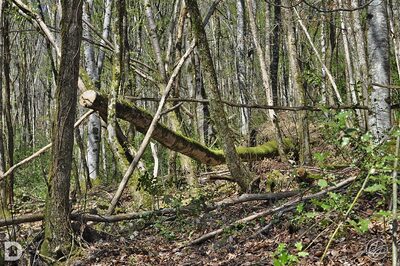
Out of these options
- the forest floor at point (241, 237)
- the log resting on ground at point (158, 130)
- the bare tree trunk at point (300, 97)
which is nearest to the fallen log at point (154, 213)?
the forest floor at point (241, 237)

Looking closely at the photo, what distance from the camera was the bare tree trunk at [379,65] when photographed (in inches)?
156

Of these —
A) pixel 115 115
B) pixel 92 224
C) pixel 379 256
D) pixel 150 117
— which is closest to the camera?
pixel 379 256

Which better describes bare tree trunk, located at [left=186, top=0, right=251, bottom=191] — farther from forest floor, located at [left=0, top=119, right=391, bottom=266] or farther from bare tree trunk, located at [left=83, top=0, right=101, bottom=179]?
bare tree trunk, located at [left=83, top=0, right=101, bottom=179]

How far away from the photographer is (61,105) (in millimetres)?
4805

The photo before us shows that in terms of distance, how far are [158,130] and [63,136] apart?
2475mm

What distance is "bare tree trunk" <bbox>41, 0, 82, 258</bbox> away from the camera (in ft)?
15.7

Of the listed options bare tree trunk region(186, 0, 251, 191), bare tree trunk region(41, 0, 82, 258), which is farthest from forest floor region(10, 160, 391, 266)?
bare tree trunk region(186, 0, 251, 191)

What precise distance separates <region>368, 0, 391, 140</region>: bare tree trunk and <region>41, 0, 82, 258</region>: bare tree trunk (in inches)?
117

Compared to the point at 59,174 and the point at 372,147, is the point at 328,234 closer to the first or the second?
the point at 372,147

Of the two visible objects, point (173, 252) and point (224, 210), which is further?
point (224, 210)

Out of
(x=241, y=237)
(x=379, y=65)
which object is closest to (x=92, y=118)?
(x=241, y=237)

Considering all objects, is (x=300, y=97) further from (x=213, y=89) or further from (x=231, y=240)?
(x=231, y=240)

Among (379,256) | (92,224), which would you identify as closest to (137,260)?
(92,224)

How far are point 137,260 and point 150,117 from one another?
107 inches
